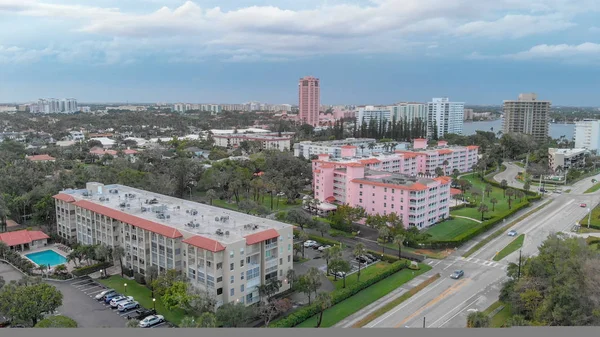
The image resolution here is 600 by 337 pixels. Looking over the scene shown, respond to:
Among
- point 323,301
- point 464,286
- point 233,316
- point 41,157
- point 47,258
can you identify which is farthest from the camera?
point 41,157

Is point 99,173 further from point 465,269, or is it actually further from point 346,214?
point 465,269

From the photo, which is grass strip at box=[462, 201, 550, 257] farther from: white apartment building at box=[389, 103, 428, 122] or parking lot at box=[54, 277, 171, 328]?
white apartment building at box=[389, 103, 428, 122]

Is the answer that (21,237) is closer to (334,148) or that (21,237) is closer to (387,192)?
(387,192)

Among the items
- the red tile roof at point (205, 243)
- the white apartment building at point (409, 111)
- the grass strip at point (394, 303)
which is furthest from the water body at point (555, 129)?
the red tile roof at point (205, 243)

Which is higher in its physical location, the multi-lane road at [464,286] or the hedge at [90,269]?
the hedge at [90,269]

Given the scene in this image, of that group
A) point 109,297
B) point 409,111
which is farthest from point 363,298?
point 409,111

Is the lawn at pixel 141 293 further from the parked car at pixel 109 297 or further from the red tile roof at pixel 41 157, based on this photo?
the red tile roof at pixel 41 157
